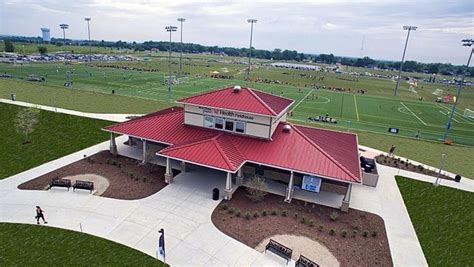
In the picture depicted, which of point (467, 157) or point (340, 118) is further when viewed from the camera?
point (340, 118)

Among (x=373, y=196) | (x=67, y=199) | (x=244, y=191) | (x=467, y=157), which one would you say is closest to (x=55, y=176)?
(x=67, y=199)

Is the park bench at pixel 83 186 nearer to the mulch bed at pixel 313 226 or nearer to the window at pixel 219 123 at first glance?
the mulch bed at pixel 313 226

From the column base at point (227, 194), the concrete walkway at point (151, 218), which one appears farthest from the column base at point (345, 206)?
the column base at point (227, 194)

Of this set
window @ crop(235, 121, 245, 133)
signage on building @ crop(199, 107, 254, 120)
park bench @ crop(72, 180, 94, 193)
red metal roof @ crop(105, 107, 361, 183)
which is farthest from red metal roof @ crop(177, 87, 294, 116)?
park bench @ crop(72, 180, 94, 193)

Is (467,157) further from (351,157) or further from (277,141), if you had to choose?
(277,141)

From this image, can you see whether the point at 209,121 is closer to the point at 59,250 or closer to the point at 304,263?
the point at 59,250

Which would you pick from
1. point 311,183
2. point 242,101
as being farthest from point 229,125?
point 311,183

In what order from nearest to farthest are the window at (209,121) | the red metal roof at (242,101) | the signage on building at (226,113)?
1. the red metal roof at (242,101)
2. the signage on building at (226,113)
3. the window at (209,121)
